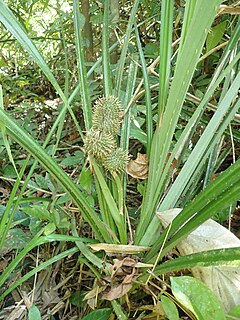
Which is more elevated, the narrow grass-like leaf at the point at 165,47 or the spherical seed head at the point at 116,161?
the narrow grass-like leaf at the point at 165,47

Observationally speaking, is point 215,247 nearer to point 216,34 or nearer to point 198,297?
point 198,297

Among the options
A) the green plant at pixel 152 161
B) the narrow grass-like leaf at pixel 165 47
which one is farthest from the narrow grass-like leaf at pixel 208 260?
the narrow grass-like leaf at pixel 165 47

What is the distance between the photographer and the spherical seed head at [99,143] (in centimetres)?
Result: 69

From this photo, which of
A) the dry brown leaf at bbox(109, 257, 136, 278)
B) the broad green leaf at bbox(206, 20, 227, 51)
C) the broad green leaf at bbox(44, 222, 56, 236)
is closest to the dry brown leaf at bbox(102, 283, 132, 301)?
the dry brown leaf at bbox(109, 257, 136, 278)

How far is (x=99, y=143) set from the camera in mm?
693

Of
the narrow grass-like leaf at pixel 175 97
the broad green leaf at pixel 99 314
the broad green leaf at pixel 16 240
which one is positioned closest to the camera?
the narrow grass-like leaf at pixel 175 97

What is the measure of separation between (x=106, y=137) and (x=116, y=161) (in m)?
0.04

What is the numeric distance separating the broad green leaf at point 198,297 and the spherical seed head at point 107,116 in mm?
267

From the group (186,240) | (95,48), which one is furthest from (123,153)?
(95,48)

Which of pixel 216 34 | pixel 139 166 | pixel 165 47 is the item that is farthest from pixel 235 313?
pixel 216 34

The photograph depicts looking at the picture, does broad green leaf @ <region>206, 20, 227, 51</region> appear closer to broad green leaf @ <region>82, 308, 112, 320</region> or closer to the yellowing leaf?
the yellowing leaf

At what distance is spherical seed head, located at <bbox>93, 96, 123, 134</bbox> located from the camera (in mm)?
709

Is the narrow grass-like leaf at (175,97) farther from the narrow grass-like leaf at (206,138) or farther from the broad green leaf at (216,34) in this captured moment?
the broad green leaf at (216,34)

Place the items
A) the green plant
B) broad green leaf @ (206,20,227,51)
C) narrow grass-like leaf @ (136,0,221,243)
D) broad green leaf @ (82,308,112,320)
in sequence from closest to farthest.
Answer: narrow grass-like leaf @ (136,0,221,243) < the green plant < broad green leaf @ (82,308,112,320) < broad green leaf @ (206,20,227,51)
